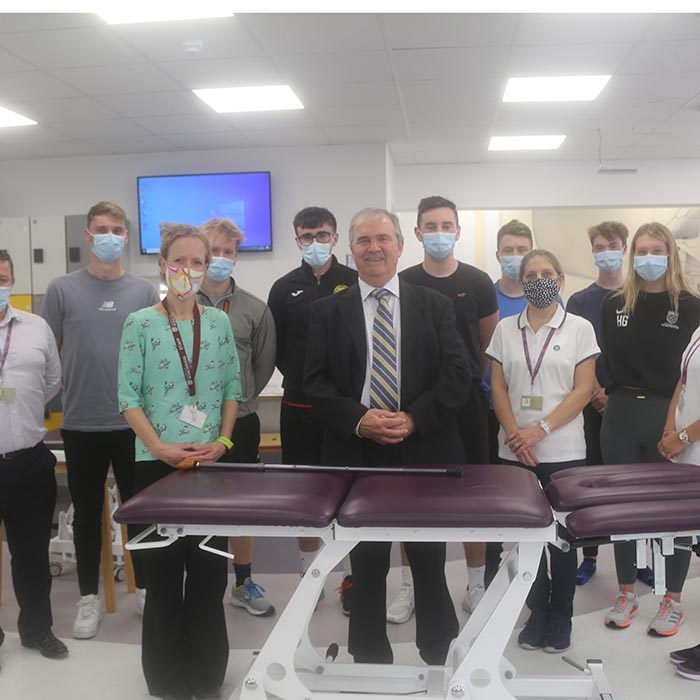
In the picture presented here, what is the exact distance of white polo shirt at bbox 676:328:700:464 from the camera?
90.8 inches

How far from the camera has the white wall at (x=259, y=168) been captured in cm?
679

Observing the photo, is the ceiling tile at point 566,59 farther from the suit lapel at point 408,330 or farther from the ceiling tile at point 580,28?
the suit lapel at point 408,330

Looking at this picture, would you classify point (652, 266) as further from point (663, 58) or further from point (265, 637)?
point (663, 58)

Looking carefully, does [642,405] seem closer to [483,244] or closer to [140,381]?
[140,381]

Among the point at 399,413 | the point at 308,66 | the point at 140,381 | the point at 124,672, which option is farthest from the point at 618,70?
the point at 124,672

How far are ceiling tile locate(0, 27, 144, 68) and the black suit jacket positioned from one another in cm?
283

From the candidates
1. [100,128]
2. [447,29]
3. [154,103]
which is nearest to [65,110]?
[100,128]

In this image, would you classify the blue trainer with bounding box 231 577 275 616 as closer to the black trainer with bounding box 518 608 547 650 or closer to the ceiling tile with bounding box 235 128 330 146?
the black trainer with bounding box 518 608 547 650

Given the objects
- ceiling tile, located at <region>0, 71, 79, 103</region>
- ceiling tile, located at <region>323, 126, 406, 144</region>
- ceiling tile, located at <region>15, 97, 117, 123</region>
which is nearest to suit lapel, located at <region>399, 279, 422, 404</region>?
ceiling tile, located at <region>0, 71, 79, 103</region>

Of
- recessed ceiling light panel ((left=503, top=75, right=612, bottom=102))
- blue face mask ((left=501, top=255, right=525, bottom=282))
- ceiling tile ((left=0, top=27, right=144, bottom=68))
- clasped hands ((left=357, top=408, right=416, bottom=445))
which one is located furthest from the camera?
recessed ceiling light panel ((left=503, top=75, right=612, bottom=102))

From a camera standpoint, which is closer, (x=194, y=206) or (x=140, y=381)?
(x=140, y=381)

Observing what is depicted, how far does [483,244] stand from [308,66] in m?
5.44

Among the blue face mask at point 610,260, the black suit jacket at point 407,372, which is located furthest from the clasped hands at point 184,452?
the blue face mask at point 610,260
